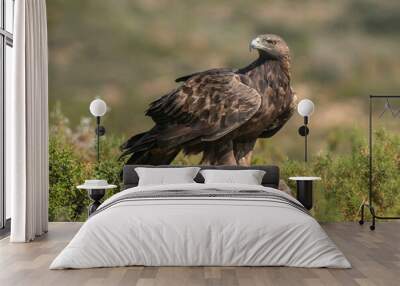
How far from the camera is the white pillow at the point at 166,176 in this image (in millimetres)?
6738

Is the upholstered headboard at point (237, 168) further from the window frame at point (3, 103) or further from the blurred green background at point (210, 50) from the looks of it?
the window frame at point (3, 103)

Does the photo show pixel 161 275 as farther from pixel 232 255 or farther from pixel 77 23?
pixel 77 23

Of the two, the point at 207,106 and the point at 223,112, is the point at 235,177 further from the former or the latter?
the point at 207,106

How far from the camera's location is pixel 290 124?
7562 millimetres

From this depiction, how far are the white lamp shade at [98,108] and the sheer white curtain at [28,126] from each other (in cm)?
86

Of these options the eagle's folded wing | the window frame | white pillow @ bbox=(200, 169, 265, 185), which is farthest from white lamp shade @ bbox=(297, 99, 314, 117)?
the window frame

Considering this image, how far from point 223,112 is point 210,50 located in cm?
90

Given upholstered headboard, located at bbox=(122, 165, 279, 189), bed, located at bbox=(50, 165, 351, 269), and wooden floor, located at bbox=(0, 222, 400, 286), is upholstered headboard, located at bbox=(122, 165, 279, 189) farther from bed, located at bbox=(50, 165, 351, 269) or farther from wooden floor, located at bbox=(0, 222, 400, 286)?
bed, located at bbox=(50, 165, 351, 269)

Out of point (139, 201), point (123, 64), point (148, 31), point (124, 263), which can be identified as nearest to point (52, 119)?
point (123, 64)

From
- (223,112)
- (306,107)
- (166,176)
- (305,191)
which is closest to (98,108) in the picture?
(166,176)

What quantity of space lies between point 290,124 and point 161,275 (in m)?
3.84

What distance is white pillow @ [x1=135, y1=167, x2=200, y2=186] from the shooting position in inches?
265

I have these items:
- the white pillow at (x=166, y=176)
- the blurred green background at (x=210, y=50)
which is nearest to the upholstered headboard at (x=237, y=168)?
the white pillow at (x=166, y=176)

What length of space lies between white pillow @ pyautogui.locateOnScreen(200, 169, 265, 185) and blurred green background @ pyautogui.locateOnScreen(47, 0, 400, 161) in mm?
884
